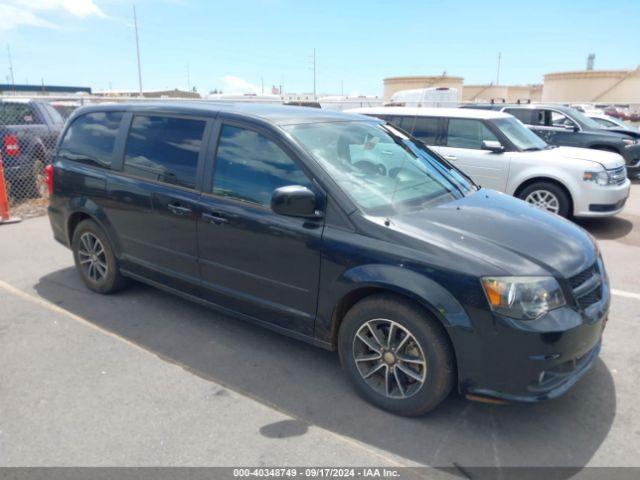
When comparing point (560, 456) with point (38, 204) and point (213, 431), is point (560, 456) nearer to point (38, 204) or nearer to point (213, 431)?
point (213, 431)

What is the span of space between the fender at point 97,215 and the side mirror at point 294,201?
2099 mm

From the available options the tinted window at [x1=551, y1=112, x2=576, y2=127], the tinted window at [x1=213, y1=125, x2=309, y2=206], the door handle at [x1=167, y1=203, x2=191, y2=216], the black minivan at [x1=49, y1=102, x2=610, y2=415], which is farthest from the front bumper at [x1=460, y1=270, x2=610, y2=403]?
the tinted window at [x1=551, y1=112, x2=576, y2=127]

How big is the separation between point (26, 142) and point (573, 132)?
11455 mm

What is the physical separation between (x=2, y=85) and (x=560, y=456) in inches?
2540

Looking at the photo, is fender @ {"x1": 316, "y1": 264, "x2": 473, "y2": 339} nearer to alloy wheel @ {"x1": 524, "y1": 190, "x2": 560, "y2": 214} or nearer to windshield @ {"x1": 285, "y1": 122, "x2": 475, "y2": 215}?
windshield @ {"x1": 285, "y1": 122, "x2": 475, "y2": 215}

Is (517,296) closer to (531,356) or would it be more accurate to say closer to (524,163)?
(531,356)

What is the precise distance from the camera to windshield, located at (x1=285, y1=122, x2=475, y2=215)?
3279mm

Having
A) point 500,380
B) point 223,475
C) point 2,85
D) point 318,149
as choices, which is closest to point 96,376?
point 223,475

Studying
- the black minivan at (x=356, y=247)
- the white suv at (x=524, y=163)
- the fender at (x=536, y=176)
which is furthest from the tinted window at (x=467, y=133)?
the black minivan at (x=356, y=247)

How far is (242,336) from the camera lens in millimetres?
4051

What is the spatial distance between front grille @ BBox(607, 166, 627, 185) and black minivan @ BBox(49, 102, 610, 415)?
14.1 feet

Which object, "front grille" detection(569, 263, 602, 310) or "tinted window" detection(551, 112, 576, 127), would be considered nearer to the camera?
"front grille" detection(569, 263, 602, 310)

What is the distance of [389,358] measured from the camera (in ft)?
9.84

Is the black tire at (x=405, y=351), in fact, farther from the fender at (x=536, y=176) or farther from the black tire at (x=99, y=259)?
the fender at (x=536, y=176)
